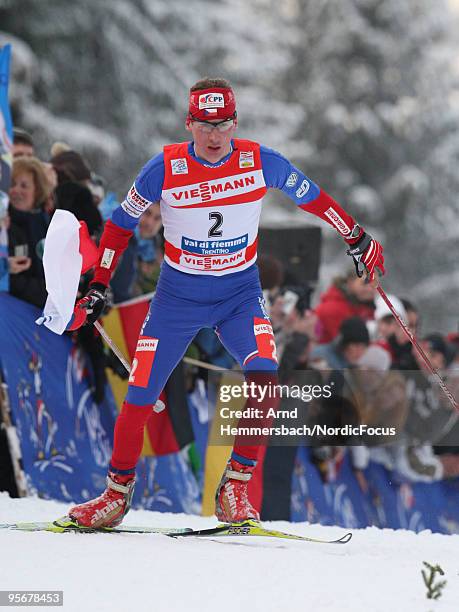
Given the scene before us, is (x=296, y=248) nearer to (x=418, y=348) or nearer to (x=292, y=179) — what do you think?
(x=418, y=348)

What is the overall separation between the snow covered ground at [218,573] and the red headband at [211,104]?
205 cm

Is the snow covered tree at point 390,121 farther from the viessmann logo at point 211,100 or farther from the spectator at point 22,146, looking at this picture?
the viessmann logo at point 211,100

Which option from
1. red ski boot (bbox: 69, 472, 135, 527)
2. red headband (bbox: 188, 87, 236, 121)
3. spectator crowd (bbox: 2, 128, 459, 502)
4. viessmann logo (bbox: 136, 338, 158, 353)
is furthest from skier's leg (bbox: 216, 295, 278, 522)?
spectator crowd (bbox: 2, 128, 459, 502)

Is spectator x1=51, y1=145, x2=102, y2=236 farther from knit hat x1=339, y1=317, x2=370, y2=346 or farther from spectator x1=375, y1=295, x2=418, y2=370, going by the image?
spectator x1=375, y1=295, x2=418, y2=370

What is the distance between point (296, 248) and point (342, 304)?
0.69 m

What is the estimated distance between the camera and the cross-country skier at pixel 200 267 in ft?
17.1

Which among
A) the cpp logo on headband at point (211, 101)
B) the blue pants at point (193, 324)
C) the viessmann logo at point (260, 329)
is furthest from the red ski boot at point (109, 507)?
the cpp logo on headband at point (211, 101)

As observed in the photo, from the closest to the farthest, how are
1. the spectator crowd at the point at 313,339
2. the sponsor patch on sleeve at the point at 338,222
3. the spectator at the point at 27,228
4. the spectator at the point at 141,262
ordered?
1. the sponsor patch on sleeve at the point at 338,222
2. the spectator at the point at 27,228
3. the spectator crowd at the point at 313,339
4. the spectator at the point at 141,262

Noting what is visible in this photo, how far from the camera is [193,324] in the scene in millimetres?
5406

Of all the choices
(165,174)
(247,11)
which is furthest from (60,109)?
(165,174)

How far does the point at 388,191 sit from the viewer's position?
27.5m

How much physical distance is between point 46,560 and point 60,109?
1759 centimetres

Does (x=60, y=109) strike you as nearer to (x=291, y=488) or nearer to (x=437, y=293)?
(x=437, y=293)

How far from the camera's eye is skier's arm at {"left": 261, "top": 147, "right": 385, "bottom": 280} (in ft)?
18.1
